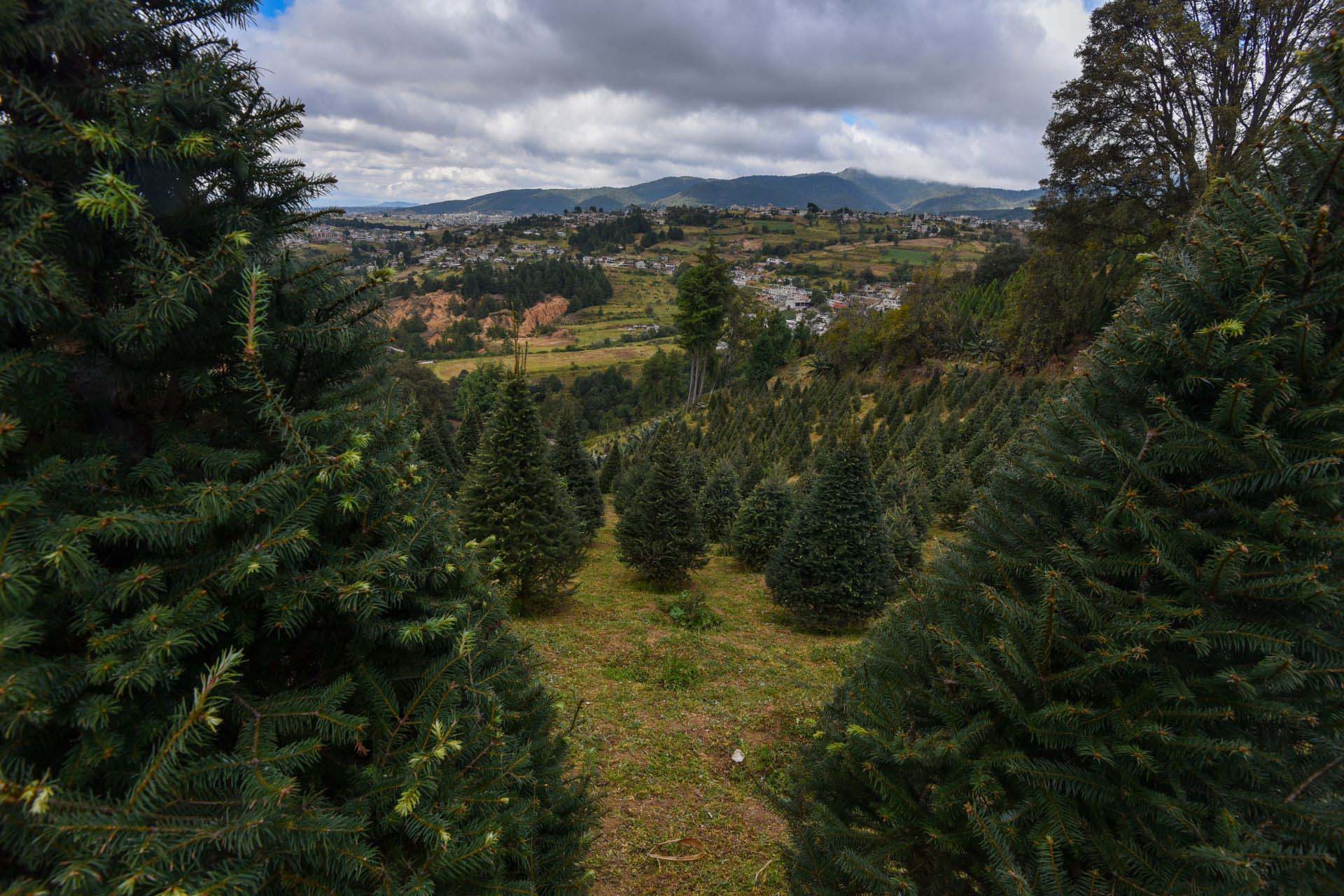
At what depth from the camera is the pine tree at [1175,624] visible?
213 cm

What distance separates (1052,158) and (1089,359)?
28.4 metres

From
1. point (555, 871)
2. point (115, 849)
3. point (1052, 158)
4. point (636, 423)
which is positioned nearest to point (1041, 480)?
point (555, 871)

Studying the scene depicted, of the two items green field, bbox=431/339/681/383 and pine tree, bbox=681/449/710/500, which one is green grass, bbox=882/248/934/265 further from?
pine tree, bbox=681/449/710/500

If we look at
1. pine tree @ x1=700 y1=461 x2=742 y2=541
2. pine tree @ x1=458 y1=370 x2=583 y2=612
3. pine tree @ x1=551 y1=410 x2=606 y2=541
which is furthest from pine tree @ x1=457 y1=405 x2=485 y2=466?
pine tree @ x1=458 y1=370 x2=583 y2=612

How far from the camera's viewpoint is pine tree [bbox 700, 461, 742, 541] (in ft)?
67.3

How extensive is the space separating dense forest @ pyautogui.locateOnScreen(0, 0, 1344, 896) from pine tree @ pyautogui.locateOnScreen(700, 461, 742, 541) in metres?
16.7

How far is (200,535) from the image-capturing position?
73.4 inches

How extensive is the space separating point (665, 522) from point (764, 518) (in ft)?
13.9

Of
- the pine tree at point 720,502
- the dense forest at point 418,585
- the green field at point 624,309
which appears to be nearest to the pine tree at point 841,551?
the pine tree at point 720,502

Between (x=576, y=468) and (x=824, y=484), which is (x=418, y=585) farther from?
(x=576, y=468)

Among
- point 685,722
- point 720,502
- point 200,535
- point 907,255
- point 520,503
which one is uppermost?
point 907,255

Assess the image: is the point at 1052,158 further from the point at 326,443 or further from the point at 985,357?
the point at 326,443

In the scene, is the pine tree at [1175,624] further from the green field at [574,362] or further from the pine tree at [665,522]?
the green field at [574,362]

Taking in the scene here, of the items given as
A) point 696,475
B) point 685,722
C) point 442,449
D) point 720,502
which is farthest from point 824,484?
point 442,449
